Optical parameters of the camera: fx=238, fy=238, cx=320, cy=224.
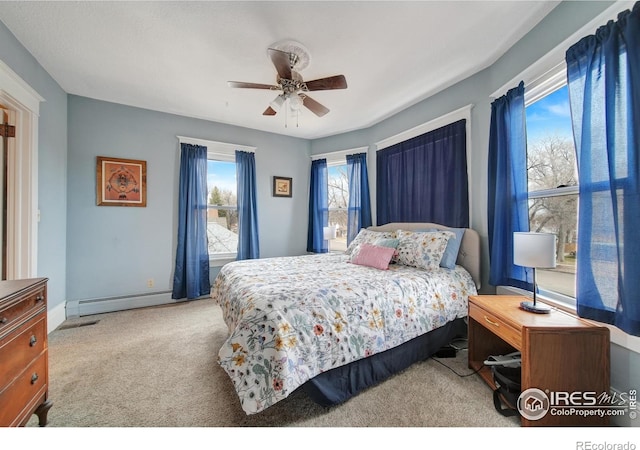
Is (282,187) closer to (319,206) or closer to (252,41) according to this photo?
(319,206)

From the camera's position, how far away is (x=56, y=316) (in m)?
2.68

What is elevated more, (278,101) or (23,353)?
(278,101)

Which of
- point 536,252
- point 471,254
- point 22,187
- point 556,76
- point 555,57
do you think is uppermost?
point 555,57

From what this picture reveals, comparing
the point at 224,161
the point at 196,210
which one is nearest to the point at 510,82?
the point at 224,161

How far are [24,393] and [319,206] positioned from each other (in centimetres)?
371

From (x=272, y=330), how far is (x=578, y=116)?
7.57 feet

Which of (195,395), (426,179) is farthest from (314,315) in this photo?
(426,179)

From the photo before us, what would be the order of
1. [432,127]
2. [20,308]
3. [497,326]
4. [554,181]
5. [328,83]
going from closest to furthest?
[20,308] < [497,326] < [554,181] < [328,83] < [432,127]

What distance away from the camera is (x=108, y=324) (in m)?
2.72

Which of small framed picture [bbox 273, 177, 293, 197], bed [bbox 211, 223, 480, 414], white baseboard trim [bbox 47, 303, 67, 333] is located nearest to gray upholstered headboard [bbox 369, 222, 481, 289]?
bed [bbox 211, 223, 480, 414]

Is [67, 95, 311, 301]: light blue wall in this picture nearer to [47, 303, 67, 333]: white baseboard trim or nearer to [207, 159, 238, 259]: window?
[47, 303, 67, 333]: white baseboard trim

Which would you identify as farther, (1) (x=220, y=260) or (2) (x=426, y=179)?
(1) (x=220, y=260)

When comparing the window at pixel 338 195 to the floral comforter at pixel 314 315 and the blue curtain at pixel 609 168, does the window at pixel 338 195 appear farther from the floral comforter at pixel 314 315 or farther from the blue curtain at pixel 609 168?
the blue curtain at pixel 609 168

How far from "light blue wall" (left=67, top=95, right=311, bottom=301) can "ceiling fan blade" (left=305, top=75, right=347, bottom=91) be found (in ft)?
7.55
